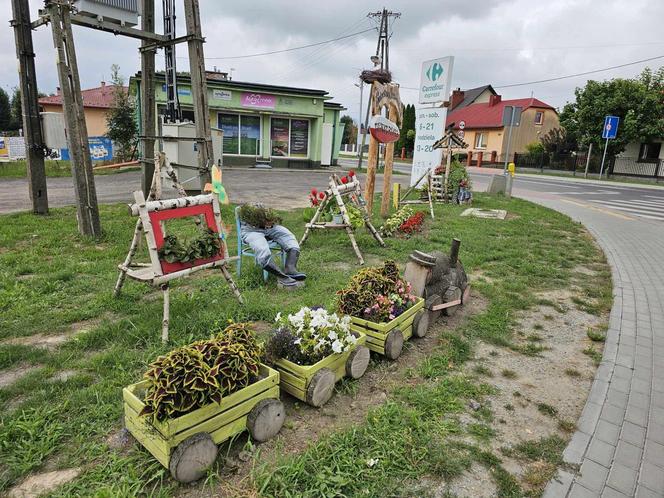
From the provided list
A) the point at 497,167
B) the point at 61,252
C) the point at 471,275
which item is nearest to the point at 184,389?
the point at 471,275

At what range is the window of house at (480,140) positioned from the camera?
41719 millimetres

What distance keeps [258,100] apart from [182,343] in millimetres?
21289

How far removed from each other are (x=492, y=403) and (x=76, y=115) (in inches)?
259

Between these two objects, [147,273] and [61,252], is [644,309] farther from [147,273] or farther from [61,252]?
[61,252]

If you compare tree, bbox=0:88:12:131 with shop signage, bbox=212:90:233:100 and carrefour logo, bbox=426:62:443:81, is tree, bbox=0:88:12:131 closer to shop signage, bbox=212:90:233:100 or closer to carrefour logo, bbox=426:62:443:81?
shop signage, bbox=212:90:233:100

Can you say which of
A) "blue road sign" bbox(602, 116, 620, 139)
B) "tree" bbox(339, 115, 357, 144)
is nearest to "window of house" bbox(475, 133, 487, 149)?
"blue road sign" bbox(602, 116, 620, 139)

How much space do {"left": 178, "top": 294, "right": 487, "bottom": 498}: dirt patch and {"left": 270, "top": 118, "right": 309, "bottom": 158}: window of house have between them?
856 inches

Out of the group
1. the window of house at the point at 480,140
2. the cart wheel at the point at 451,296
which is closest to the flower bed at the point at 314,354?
the cart wheel at the point at 451,296

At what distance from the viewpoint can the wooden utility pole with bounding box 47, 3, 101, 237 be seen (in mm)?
5945

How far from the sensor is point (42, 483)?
207cm

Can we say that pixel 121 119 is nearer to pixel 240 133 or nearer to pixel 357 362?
pixel 240 133

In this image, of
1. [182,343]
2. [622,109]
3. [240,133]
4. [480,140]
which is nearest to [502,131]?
[480,140]

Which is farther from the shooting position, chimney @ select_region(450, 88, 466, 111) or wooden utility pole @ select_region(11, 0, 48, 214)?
chimney @ select_region(450, 88, 466, 111)

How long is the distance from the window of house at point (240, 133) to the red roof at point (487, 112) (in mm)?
21846
